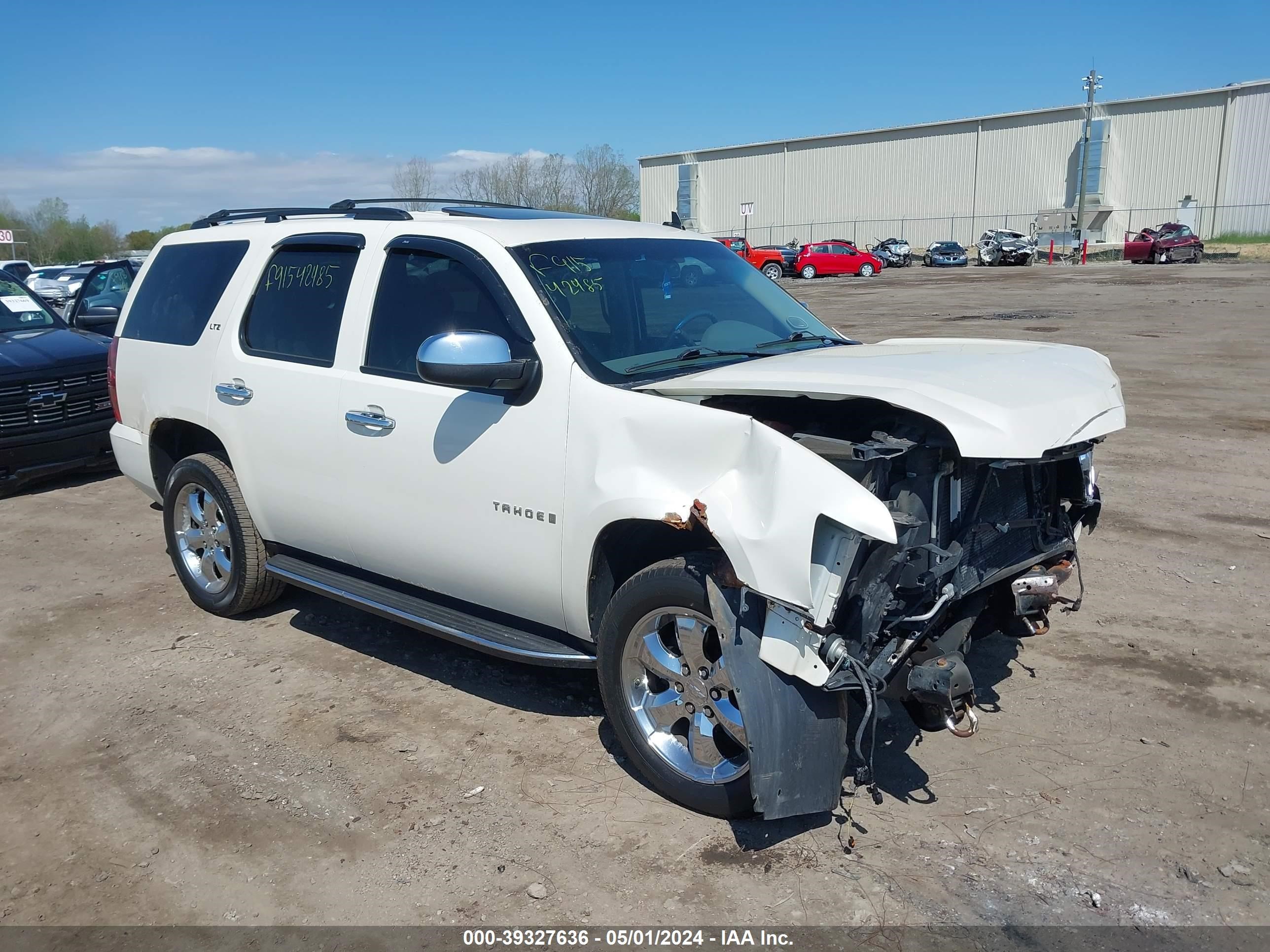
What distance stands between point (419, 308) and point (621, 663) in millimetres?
1802

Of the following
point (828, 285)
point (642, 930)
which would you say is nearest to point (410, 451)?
point (642, 930)

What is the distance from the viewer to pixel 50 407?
8680 millimetres

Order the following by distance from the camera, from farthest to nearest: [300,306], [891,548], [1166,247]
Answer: [1166,247] < [300,306] < [891,548]

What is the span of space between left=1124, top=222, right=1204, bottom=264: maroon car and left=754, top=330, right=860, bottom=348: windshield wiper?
46.8m

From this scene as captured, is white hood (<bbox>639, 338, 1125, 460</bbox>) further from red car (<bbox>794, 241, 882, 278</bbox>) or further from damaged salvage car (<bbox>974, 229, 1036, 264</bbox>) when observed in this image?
damaged salvage car (<bbox>974, 229, 1036, 264</bbox>)

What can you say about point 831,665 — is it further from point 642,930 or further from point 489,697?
point 489,697

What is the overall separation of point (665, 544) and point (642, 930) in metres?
1.34

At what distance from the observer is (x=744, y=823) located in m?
3.61

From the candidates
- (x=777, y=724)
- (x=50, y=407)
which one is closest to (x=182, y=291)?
(x=50, y=407)

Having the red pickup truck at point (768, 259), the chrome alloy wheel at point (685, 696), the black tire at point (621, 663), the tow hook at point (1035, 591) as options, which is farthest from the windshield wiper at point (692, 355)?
the red pickup truck at point (768, 259)

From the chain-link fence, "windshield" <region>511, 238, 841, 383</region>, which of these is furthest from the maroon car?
"windshield" <region>511, 238, 841, 383</region>

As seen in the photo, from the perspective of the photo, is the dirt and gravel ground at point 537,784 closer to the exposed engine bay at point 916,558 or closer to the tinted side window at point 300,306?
the exposed engine bay at point 916,558

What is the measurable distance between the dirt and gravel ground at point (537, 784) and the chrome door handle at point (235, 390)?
1268 mm

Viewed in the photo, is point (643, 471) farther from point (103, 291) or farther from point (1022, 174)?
point (1022, 174)
